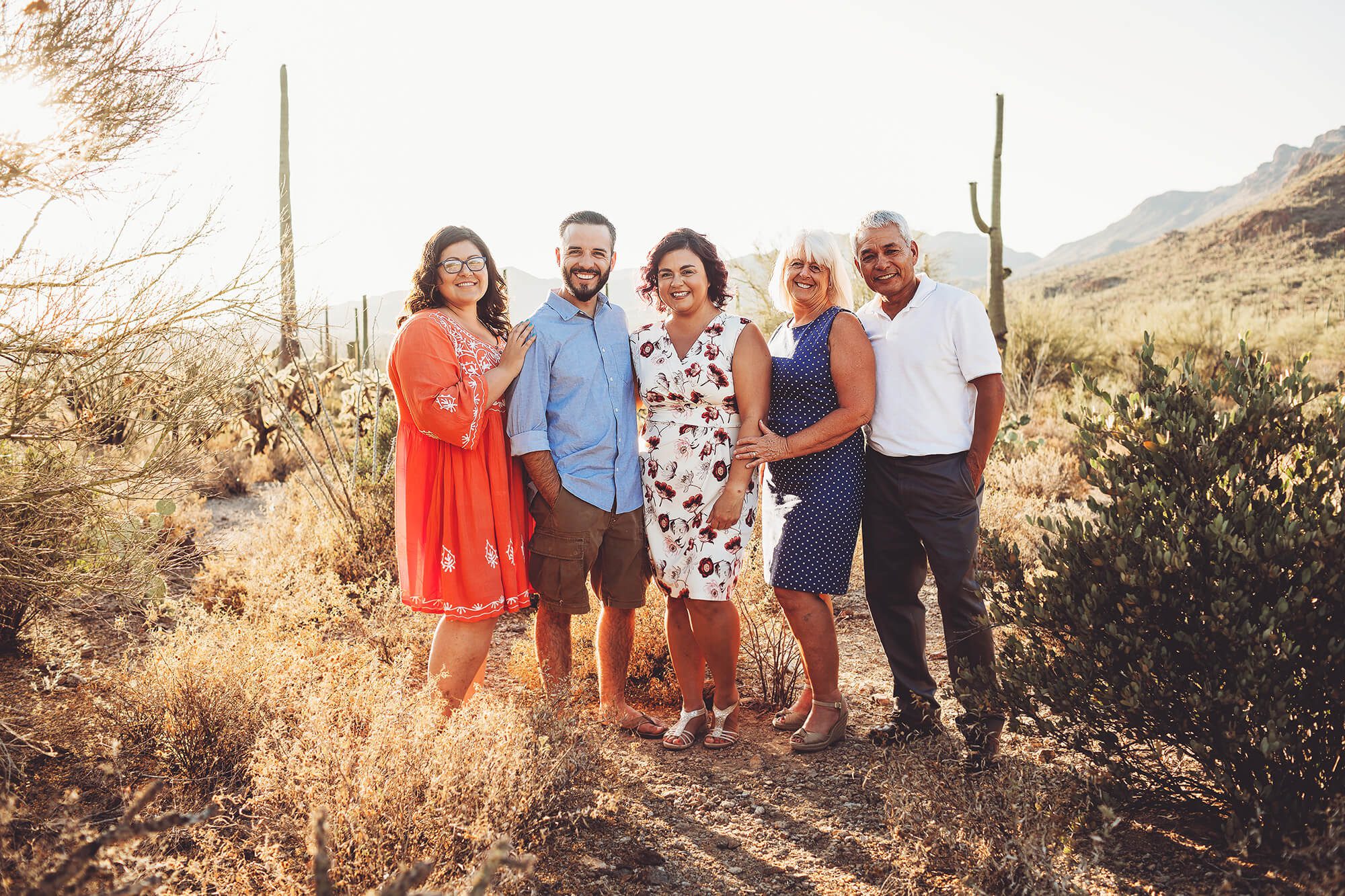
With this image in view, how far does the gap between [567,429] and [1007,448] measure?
259 inches

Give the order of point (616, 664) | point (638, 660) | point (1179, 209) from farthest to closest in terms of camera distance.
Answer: point (1179, 209)
point (638, 660)
point (616, 664)

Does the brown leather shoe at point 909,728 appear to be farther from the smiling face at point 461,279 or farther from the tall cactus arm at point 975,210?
the tall cactus arm at point 975,210

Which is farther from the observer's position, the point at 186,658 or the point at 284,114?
the point at 284,114

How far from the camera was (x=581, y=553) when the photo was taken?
3.48 metres

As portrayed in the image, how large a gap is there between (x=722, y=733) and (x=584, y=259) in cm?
209

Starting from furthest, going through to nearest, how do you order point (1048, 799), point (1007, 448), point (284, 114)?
point (284, 114)
point (1007, 448)
point (1048, 799)

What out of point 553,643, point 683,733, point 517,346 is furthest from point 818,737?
point 517,346

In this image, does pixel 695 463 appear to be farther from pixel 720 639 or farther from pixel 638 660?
pixel 638 660

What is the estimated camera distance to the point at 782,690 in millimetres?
4066

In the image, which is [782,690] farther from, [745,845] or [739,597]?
[745,845]

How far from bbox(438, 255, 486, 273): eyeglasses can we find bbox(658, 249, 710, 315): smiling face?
2.44 ft

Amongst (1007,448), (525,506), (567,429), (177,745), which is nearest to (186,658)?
(177,745)

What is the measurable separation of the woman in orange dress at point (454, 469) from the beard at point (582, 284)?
27 cm

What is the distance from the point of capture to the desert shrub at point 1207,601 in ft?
7.52
